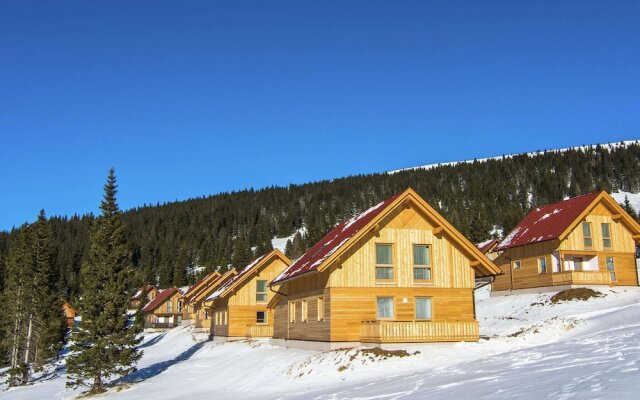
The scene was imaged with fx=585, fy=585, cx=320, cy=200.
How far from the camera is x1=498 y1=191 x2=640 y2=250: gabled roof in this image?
43.9 metres

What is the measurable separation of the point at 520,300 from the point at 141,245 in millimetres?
139045

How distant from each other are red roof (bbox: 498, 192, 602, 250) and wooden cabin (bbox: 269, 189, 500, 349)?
16.3m

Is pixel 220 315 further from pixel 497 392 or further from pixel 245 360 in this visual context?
pixel 497 392

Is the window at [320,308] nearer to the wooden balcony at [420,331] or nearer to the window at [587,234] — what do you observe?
the wooden balcony at [420,331]

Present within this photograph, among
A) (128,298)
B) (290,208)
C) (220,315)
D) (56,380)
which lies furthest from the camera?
(290,208)

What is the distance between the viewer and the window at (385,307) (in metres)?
29.1

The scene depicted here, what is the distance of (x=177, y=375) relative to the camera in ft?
108

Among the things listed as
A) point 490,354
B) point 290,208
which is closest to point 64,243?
point 290,208

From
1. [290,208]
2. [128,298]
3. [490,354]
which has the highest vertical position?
[290,208]

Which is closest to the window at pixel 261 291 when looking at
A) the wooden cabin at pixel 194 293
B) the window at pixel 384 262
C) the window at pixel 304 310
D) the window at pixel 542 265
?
the wooden cabin at pixel 194 293

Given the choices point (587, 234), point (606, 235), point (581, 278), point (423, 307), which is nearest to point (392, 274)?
point (423, 307)

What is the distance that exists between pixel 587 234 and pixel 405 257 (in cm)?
2205

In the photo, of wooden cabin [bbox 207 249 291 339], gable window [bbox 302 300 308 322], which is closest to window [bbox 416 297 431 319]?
gable window [bbox 302 300 308 322]

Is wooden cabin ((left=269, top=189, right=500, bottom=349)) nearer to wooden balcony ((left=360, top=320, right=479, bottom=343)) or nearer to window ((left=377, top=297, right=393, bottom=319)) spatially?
window ((left=377, top=297, right=393, bottom=319))
